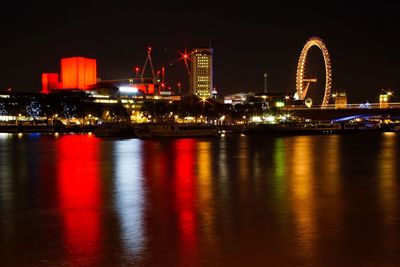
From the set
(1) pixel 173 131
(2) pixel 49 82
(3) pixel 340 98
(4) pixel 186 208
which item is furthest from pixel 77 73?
(4) pixel 186 208

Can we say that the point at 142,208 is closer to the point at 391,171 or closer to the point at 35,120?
the point at 391,171

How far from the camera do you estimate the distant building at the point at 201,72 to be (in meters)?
Result: 173

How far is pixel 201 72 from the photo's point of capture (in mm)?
173250

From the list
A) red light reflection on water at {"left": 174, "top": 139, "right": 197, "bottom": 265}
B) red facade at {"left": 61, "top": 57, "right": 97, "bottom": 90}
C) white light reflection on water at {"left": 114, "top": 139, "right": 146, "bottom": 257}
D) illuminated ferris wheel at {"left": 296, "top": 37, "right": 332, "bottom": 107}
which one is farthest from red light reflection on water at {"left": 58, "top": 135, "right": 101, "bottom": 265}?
red facade at {"left": 61, "top": 57, "right": 97, "bottom": 90}

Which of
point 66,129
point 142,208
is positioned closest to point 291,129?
point 66,129

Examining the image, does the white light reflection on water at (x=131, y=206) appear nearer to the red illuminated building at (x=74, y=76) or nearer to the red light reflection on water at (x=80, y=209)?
the red light reflection on water at (x=80, y=209)

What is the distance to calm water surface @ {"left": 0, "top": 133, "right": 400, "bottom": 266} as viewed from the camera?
706cm

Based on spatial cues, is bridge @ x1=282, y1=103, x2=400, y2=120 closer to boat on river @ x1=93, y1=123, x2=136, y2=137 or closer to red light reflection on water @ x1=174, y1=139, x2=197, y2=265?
boat on river @ x1=93, y1=123, x2=136, y2=137

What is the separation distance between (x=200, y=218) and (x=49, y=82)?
121463 millimetres

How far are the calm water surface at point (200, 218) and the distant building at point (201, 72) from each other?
6162 inches

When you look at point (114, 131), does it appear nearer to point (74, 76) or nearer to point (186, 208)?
point (186, 208)

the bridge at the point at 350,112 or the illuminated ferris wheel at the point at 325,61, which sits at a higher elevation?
the illuminated ferris wheel at the point at 325,61

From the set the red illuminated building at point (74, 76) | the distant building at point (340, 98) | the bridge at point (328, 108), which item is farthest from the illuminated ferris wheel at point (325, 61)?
the red illuminated building at point (74, 76)

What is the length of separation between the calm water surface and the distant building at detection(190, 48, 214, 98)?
514 ft
